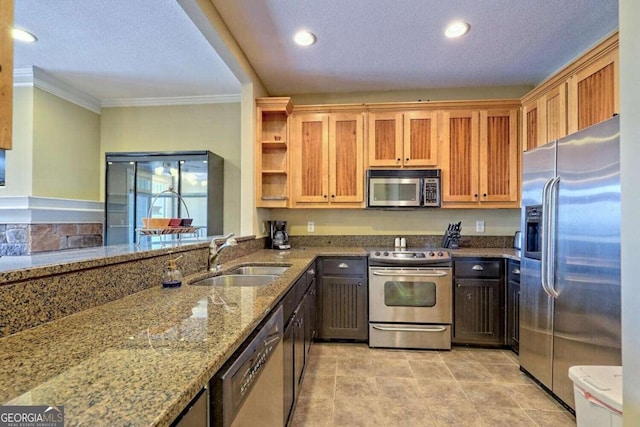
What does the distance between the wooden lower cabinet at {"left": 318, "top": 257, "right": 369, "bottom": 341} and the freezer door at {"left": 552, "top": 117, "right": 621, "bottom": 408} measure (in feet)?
4.84

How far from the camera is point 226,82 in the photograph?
11.1ft

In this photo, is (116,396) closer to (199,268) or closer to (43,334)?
(43,334)

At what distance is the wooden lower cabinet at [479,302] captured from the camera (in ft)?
9.27

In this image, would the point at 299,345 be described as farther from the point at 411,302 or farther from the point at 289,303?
the point at 411,302

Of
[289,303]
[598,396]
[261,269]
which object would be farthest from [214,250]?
[598,396]

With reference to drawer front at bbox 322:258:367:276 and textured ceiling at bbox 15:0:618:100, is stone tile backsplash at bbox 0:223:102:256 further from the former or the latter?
drawer front at bbox 322:258:367:276

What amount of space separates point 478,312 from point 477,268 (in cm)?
41

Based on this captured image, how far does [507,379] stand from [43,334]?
280 cm

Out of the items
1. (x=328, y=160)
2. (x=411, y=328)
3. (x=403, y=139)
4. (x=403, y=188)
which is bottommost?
(x=411, y=328)

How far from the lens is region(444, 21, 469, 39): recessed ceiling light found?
2.31 m

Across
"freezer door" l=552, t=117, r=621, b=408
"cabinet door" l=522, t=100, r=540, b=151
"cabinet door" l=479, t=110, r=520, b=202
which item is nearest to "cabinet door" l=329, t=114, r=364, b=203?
"cabinet door" l=479, t=110, r=520, b=202

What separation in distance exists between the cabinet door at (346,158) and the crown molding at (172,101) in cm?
136

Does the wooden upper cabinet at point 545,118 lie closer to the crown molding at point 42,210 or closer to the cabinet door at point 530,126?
the cabinet door at point 530,126

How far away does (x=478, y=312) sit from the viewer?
9.35 ft
